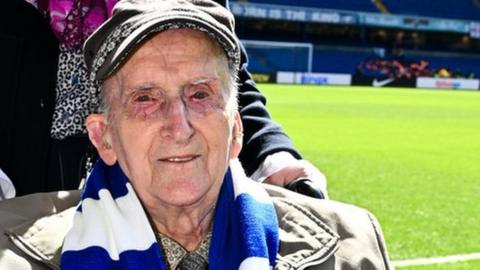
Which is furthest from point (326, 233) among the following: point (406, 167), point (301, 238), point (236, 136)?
point (406, 167)

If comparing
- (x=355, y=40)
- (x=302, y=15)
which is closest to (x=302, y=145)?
(x=302, y=15)

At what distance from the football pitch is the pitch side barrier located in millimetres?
15469

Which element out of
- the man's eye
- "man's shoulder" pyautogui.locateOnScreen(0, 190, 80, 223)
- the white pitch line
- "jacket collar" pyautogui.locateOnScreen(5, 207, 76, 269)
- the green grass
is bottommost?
the white pitch line

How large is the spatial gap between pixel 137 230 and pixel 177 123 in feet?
0.85

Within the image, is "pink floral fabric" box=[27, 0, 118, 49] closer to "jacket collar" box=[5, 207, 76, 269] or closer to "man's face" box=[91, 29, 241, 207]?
"man's face" box=[91, 29, 241, 207]

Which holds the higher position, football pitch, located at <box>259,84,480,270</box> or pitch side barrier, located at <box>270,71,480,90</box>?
football pitch, located at <box>259,84,480,270</box>

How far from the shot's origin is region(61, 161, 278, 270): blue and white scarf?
5.74 feet

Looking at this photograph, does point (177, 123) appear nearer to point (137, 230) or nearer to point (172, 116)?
point (172, 116)

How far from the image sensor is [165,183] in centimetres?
179

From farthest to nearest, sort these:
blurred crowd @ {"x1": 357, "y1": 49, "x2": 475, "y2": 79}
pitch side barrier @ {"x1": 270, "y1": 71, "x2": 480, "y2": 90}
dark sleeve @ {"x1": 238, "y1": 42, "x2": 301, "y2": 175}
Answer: blurred crowd @ {"x1": 357, "y1": 49, "x2": 475, "y2": 79}, pitch side barrier @ {"x1": 270, "y1": 71, "x2": 480, "y2": 90}, dark sleeve @ {"x1": 238, "y1": 42, "x2": 301, "y2": 175}

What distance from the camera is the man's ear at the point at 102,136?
192 cm

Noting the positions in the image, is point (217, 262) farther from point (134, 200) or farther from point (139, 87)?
point (139, 87)

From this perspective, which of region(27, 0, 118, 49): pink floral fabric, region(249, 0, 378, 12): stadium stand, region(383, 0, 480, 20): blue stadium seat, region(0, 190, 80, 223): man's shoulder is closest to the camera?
region(0, 190, 80, 223): man's shoulder

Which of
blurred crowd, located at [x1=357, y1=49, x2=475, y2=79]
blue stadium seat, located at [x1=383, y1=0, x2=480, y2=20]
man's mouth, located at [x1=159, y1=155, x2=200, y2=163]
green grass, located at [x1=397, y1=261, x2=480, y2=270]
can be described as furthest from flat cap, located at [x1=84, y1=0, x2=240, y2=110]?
blue stadium seat, located at [x1=383, y1=0, x2=480, y2=20]
